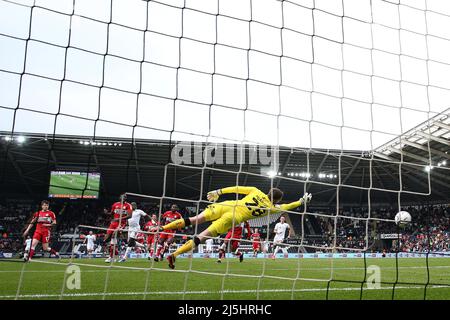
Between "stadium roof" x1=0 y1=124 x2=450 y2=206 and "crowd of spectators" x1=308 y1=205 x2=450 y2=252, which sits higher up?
"stadium roof" x1=0 y1=124 x2=450 y2=206

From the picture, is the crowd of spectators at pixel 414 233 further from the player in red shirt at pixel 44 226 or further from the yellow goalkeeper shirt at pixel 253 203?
the yellow goalkeeper shirt at pixel 253 203

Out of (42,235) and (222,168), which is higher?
(222,168)

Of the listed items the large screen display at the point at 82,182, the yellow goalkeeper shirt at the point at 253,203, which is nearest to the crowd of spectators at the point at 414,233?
the large screen display at the point at 82,182

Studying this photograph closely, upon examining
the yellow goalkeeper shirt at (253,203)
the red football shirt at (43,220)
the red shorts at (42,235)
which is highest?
the yellow goalkeeper shirt at (253,203)
